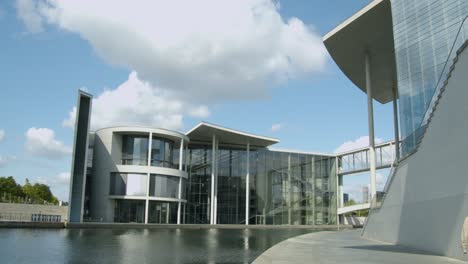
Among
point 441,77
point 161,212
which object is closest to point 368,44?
point 441,77

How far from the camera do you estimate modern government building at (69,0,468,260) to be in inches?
508

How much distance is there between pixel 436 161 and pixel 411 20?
1039 centimetres

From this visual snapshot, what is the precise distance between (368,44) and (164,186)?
91.3 ft

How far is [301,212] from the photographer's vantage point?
58312 mm

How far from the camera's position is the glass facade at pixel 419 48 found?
18094 millimetres

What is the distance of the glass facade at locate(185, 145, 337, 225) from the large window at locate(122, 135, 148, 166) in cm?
949

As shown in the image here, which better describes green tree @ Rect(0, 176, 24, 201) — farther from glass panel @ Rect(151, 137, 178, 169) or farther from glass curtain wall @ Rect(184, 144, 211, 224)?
glass panel @ Rect(151, 137, 178, 169)

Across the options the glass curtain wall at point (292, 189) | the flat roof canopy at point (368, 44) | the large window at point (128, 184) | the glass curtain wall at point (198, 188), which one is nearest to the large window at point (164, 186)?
the large window at point (128, 184)

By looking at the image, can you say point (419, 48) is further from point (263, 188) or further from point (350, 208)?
point (350, 208)

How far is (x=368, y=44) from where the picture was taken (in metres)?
28.1

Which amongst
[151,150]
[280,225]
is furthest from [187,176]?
[280,225]

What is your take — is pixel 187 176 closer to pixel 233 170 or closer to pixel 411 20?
pixel 233 170

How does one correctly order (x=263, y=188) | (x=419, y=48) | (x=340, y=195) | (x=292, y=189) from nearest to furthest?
(x=419, y=48) → (x=263, y=188) → (x=292, y=189) → (x=340, y=195)

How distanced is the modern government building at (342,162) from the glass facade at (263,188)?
0.13m
